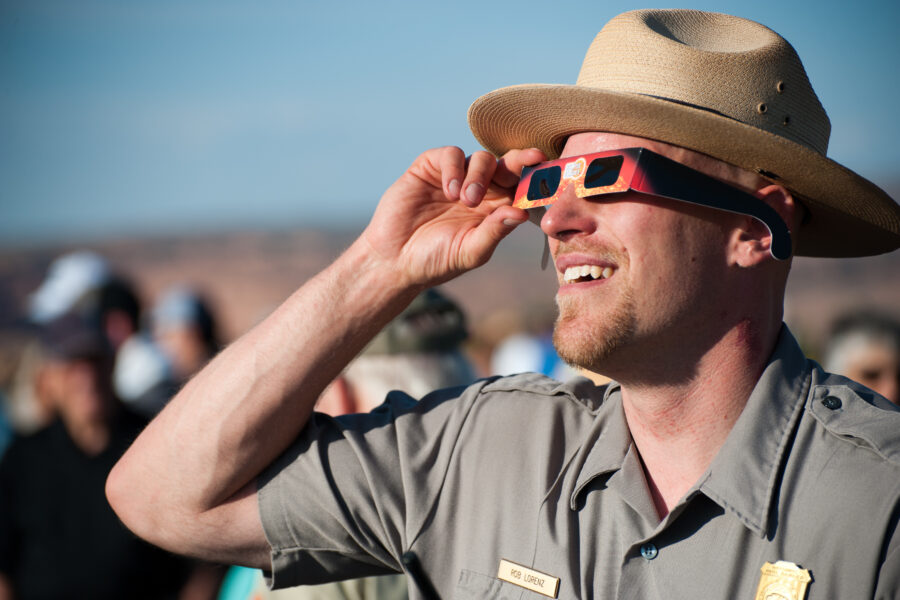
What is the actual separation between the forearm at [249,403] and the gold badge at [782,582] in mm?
1263

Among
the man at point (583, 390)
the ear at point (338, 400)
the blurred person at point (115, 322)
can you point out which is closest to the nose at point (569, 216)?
the man at point (583, 390)

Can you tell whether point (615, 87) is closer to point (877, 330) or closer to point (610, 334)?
point (610, 334)

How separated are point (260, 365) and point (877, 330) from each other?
373cm

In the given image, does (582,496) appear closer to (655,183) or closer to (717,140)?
(655,183)

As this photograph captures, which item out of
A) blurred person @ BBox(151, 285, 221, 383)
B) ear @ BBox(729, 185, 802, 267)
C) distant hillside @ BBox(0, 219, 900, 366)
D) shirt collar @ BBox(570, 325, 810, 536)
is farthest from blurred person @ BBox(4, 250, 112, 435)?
distant hillside @ BBox(0, 219, 900, 366)

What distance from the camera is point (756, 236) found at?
2.82 m

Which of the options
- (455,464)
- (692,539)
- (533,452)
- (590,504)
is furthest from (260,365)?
(692,539)

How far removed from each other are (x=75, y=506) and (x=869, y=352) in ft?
13.2

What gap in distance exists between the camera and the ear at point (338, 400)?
163 inches

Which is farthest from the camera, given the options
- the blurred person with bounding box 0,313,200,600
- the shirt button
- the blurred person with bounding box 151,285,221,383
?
the blurred person with bounding box 151,285,221,383

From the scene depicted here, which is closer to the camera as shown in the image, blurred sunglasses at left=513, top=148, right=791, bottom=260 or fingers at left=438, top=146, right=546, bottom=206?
blurred sunglasses at left=513, top=148, right=791, bottom=260

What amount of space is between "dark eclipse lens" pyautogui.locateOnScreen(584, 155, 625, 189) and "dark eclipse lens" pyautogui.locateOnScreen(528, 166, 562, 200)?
0.32 feet

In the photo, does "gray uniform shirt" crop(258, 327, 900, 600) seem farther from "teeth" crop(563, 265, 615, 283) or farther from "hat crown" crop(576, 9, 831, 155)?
"hat crown" crop(576, 9, 831, 155)

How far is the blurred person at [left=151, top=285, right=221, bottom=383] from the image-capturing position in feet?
26.5
